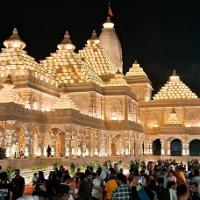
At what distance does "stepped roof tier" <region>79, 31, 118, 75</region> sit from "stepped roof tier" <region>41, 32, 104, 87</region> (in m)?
7.27

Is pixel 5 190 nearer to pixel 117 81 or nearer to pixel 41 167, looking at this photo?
pixel 41 167

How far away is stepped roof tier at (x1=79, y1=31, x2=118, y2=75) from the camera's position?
54438 millimetres

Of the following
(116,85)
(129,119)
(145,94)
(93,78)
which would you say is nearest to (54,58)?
(93,78)

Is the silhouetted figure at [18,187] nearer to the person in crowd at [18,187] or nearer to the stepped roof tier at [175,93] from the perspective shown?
the person in crowd at [18,187]

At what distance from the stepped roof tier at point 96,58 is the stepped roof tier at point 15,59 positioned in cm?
1451

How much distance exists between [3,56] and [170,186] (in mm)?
31506

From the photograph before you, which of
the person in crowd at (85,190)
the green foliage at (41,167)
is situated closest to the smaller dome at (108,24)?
the green foliage at (41,167)

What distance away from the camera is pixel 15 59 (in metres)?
38.4

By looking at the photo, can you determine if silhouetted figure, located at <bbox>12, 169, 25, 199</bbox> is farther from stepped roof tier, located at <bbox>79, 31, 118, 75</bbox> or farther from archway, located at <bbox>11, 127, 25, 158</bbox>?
stepped roof tier, located at <bbox>79, 31, 118, 75</bbox>

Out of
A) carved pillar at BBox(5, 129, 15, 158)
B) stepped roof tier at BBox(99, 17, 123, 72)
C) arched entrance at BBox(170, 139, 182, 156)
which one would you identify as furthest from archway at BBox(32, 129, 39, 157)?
arched entrance at BBox(170, 139, 182, 156)

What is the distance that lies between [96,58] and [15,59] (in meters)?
18.1

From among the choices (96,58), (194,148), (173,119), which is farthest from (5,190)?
(194,148)

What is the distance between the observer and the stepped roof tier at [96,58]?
5444 centimetres

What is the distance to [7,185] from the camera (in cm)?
955
